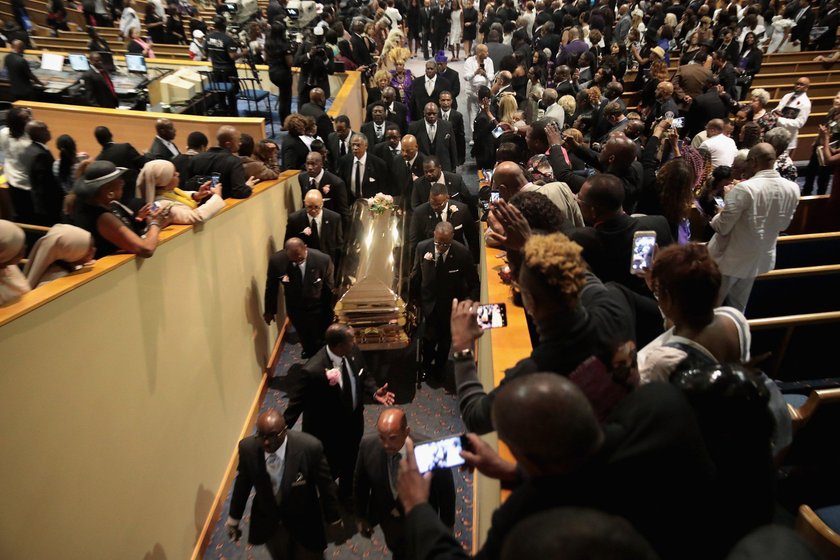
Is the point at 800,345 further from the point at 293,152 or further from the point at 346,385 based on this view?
the point at 293,152

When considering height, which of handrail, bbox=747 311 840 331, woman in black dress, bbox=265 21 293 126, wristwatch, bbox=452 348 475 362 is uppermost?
woman in black dress, bbox=265 21 293 126

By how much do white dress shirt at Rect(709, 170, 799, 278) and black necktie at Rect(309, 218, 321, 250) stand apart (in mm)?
3600

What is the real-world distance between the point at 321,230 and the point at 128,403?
2.94 metres

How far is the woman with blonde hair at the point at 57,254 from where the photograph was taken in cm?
248

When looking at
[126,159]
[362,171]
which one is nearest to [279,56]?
[362,171]

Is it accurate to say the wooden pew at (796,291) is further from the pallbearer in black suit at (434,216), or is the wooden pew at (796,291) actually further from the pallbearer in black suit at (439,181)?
the pallbearer in black suit at (439,181)

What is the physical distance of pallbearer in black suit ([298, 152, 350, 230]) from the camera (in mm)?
5952

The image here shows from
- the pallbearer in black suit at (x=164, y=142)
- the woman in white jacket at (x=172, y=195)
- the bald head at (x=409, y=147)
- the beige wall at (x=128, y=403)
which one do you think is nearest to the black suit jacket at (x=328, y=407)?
the beige wall at (x=128, y=403)

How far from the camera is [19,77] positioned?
26.9 ft

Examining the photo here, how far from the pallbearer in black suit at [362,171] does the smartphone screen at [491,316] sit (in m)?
4.49

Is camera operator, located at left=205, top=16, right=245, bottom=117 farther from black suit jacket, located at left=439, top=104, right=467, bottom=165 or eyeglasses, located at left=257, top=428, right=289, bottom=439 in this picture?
eyeglasses, located at left=257, top=428, right=289, bottom=439

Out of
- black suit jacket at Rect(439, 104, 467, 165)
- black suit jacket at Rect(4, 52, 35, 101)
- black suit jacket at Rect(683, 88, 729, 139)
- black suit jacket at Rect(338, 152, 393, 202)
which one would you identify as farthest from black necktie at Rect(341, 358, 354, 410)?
black suit jacket at Rect(4, 52, 35, 101)

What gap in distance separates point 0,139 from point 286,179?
287 centimetres

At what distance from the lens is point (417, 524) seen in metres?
1.66
